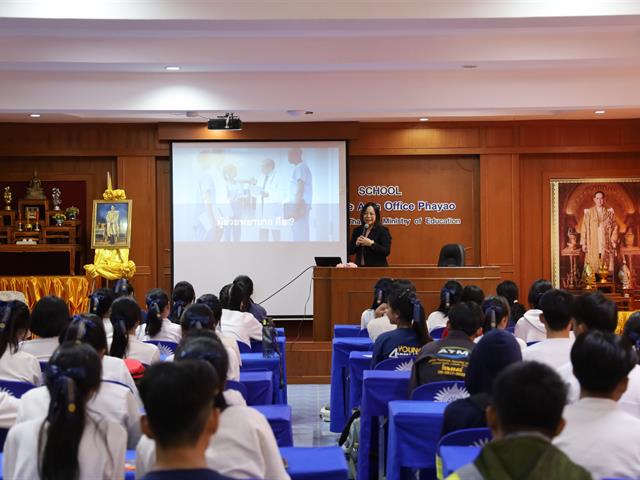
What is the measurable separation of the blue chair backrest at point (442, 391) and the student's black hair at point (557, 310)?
31.4 inches

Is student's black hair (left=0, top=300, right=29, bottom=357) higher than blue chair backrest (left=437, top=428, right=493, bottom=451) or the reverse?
higher

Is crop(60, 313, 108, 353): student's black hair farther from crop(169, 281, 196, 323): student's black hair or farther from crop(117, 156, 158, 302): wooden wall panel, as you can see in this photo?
crop(117, 156, 158, 302): wooden wall panel

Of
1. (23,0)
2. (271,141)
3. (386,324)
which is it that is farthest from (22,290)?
(386,324)

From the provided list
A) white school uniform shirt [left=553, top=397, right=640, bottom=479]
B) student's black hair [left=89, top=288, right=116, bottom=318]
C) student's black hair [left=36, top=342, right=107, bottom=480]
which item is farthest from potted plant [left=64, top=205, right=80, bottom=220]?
white school uniform shirt [left=553, top=397, right=640, bottom=479]

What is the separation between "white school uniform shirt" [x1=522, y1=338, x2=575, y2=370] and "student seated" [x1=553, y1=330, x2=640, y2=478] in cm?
145

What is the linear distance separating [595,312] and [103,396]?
231cm

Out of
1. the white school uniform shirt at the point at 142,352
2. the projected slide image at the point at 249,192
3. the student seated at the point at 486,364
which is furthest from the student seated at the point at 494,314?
the projected slide image at the point at 249,192

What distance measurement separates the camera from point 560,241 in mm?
13633

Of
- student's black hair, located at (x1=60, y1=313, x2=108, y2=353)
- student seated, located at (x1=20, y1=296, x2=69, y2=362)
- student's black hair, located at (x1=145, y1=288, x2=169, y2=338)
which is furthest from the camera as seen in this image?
student's black hair, located at (x1=145, y1=288, x2=169, y2=338)

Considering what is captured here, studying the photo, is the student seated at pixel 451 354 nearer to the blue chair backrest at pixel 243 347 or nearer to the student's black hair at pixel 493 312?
the student's black hair at pixel 493 312

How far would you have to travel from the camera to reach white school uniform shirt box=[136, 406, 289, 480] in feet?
8.50

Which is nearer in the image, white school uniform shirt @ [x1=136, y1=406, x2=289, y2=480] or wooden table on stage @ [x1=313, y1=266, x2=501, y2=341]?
white school uniform shirt @ [x1=136, y1=406, x2=289, y2=480]

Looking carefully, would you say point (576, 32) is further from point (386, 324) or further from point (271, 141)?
point (271, 141)

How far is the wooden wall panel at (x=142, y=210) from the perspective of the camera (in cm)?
1320
